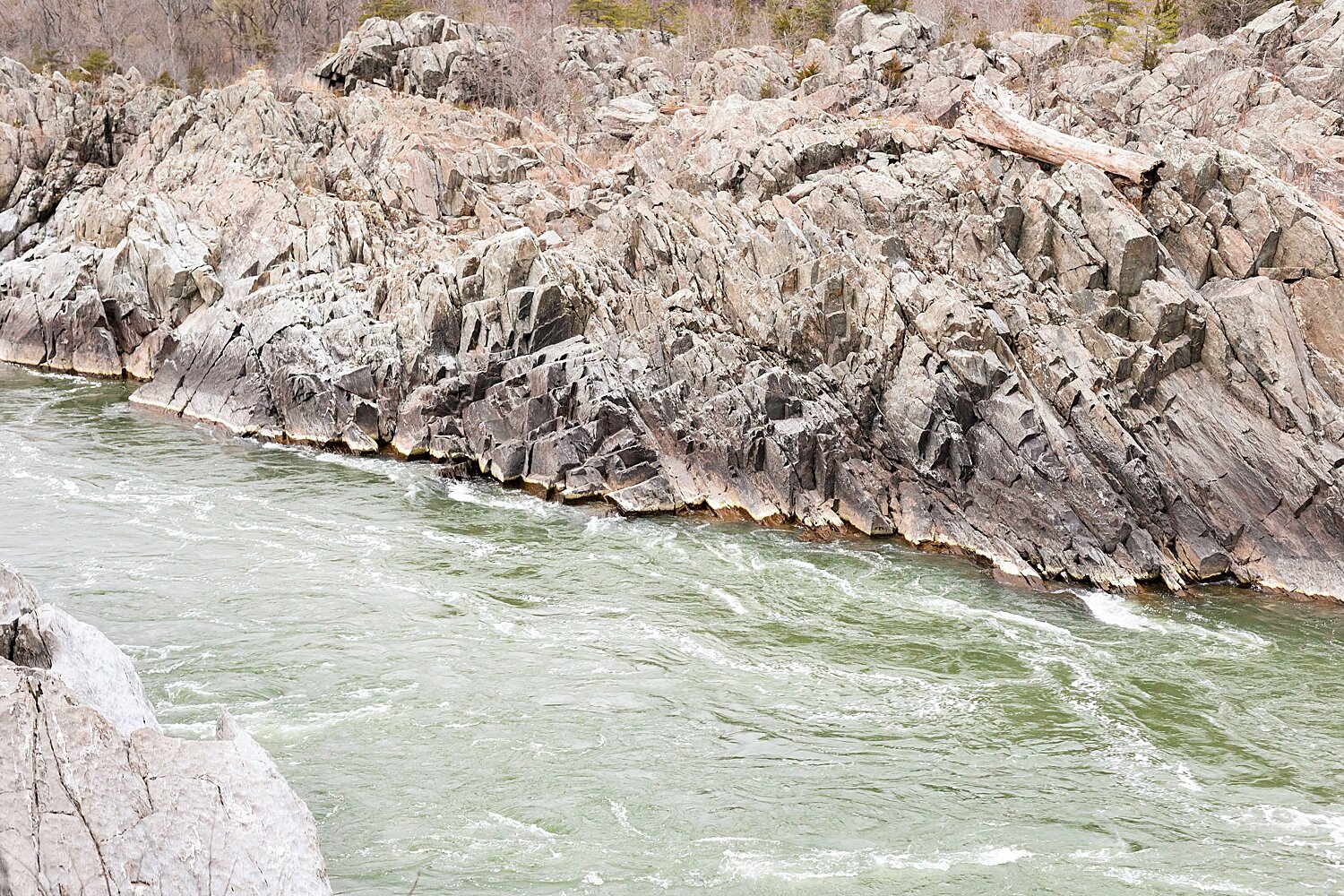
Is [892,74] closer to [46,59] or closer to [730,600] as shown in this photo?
[730,600]

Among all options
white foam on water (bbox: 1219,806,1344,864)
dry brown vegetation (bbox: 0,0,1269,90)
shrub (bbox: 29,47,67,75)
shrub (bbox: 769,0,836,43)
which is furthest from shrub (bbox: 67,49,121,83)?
white foam on water (bbox: 1219,806,1344,864)

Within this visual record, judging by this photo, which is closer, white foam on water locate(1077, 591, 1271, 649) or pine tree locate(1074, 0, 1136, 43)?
white foam on water locate(1077, 591, 1271, 649)

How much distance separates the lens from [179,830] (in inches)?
363

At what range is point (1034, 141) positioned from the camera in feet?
104

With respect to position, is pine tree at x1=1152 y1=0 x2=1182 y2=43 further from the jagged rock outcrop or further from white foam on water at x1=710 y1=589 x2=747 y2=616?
the jagged rock outcrop

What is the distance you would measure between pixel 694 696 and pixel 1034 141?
21.8 metres

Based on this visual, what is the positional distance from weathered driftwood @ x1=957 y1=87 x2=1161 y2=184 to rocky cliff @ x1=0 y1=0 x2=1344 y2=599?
491mm

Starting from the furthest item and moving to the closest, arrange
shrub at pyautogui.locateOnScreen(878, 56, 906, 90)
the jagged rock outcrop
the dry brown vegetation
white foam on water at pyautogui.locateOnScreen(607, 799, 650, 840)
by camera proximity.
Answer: the dry brown vegetation < shrub at pyautogui.locateOnScreen(878, 56, 906, 90) < white foam on water at pyautogui.locateOnScreen(607, 799, 650, 840) < the jagged rock outcrop

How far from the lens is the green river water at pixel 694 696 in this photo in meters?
13.5

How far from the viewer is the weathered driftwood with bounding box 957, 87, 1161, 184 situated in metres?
29.1

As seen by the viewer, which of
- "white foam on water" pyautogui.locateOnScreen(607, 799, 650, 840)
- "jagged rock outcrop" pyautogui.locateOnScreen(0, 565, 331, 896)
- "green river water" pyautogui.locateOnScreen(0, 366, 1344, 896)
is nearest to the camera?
"jagged rock outcrop" pyautogui.locateOnScreen(0, 565, 331, 896)

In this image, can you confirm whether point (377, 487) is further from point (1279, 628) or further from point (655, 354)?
point (1279, 628)

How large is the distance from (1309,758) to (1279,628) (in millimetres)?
5621

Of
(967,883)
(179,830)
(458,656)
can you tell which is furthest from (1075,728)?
(179,830)
